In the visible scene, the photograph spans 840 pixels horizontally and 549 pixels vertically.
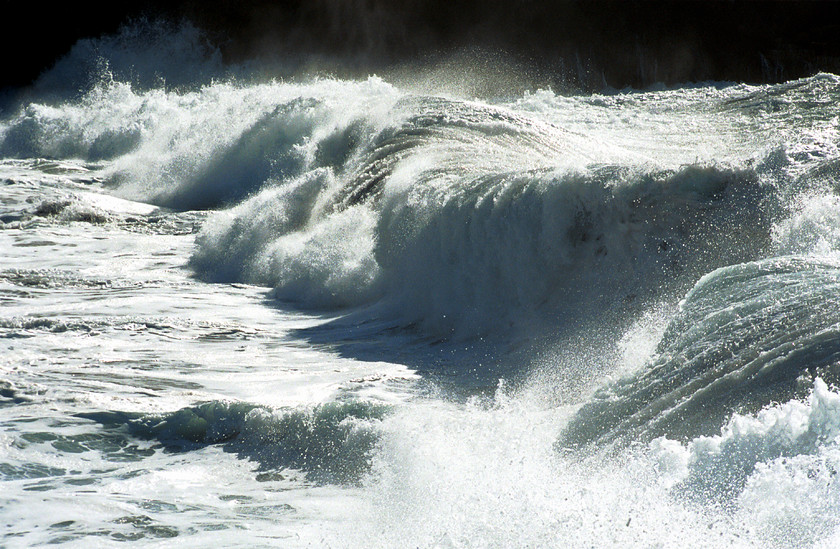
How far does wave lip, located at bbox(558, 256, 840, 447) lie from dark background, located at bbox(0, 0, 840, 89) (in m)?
20.8

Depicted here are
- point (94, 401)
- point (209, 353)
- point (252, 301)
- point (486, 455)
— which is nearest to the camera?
point (486, 455)

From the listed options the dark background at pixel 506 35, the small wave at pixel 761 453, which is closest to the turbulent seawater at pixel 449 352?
the small wave at pixel 761 453

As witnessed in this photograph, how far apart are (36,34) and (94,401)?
98.5 ft

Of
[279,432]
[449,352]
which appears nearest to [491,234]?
[449,352]

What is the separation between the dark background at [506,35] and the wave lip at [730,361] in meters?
20.8

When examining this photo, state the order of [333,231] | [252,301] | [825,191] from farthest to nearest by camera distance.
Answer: [333,231] → [252,301] → [825,191]

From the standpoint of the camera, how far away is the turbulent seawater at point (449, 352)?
3369mm

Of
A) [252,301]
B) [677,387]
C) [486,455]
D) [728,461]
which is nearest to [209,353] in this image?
[252,301]

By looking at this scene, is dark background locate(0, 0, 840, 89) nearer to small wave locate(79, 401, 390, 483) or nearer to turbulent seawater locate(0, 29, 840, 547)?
turbulent seawater locate(0, 29, 840, 547)


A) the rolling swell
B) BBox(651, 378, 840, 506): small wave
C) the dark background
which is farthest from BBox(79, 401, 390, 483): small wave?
the dark background

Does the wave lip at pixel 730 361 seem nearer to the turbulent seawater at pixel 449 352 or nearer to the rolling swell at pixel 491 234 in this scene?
the turbulent seawater at pixel 449 352

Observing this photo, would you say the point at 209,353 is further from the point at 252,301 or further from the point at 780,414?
the point at 780,414

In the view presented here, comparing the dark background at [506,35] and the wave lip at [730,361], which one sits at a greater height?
the dark background at [506,35]

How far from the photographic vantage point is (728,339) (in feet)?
14.0
